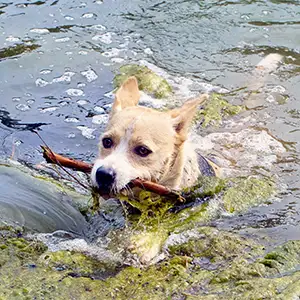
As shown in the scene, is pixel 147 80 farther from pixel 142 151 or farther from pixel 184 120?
pixel 142 151

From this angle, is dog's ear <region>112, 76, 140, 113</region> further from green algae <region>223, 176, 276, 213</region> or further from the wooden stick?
green algae <region>223, 176, 276, 213</region>

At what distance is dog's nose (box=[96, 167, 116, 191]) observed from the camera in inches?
175

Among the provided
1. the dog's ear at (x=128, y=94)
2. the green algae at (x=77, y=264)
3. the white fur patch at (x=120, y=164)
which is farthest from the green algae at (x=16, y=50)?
the green algae at (x=77, y=264)

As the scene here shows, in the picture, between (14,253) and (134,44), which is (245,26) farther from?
(14,253)

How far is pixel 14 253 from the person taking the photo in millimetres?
4363

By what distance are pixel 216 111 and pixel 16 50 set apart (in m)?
3.71

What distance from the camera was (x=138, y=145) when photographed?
4926 millimetres

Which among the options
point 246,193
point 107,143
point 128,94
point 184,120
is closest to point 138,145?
point 107,143

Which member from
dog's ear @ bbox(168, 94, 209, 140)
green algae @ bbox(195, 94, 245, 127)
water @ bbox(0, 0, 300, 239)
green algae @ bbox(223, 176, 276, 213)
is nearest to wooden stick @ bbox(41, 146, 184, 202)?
dog's ear @ bbox(168, 94, 209, 140)

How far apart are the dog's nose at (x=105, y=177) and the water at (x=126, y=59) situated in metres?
1.66

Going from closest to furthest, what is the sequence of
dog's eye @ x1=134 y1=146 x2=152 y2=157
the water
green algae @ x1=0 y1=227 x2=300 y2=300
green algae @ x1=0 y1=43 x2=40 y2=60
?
green algae @ x1=0 y1=227 x2=300 y2=300, dog's eye @ x1=134 y1=146 x2=152 y2=157, the water, green algae @ x1=0 y1=43 x2=40 y2=60

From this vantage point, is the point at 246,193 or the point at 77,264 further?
the point at 246,193

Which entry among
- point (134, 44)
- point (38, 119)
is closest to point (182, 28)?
point (134, 44)

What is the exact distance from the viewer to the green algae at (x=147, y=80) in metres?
8.43
